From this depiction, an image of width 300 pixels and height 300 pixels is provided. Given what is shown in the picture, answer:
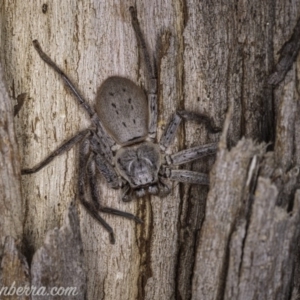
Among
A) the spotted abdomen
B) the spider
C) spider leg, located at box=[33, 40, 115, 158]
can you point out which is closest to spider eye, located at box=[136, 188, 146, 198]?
the spider

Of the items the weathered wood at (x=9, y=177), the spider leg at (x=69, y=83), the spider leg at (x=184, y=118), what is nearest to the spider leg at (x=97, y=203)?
the spider leg at (x=69, y=83)

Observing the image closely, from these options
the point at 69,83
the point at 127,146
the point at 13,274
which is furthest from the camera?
the point at 127,146

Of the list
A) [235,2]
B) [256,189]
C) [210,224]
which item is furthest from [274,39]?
[210,224]

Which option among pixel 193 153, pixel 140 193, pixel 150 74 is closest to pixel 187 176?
pixel 193 153

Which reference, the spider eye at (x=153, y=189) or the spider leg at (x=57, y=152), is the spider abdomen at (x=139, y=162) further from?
the spider leg at (x=57, y=152)

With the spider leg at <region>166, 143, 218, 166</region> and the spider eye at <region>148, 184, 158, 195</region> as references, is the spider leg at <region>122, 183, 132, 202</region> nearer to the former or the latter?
the spider eye at <region>148, 184, 158, 195</region>

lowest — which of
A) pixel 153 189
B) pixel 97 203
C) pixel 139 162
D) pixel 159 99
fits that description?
pixel 97 203

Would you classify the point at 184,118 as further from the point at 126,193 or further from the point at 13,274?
the point at 13,274
